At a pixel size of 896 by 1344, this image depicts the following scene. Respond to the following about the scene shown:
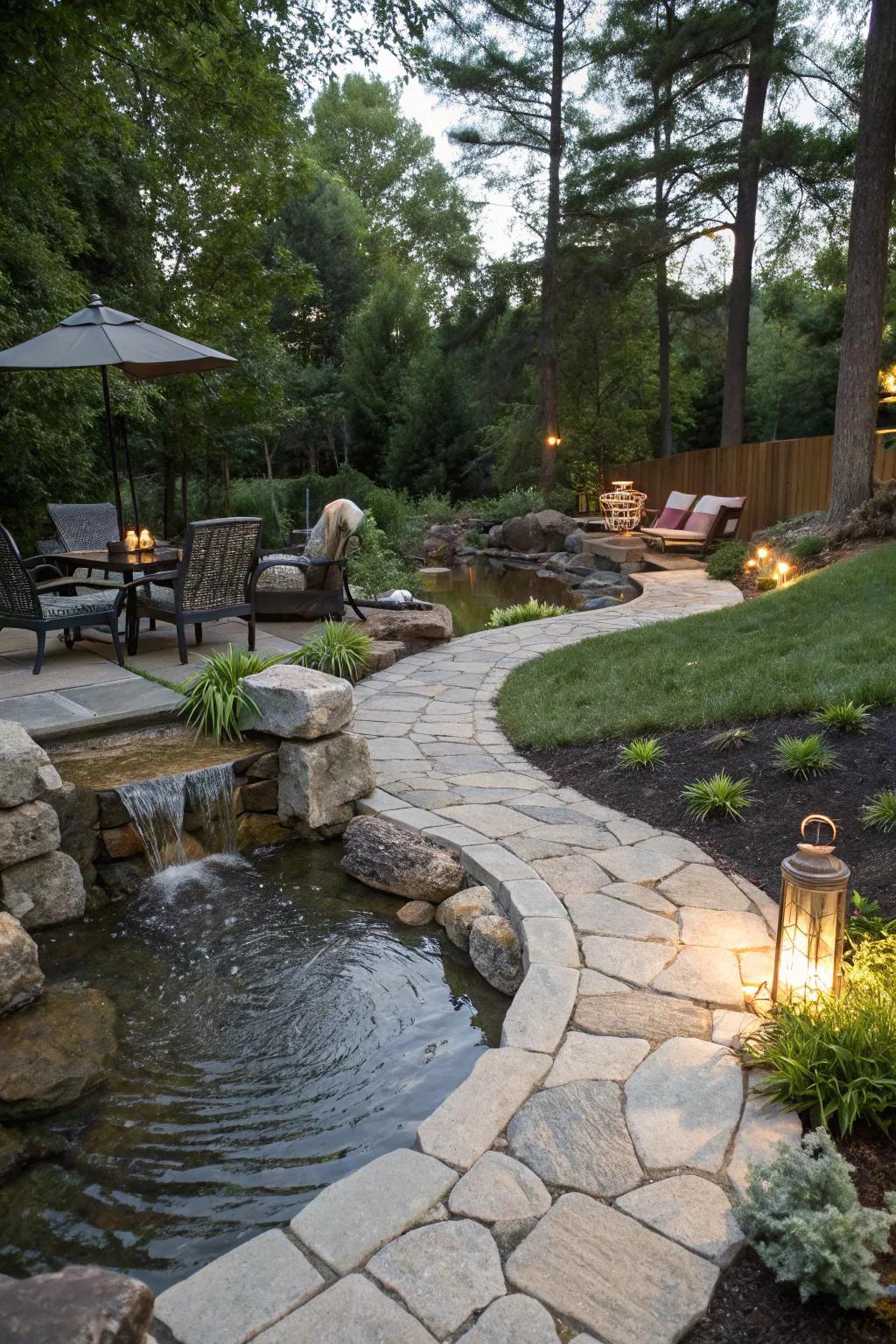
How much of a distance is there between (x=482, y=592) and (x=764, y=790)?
8.74 meters

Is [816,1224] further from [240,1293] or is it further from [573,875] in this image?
[573,875]

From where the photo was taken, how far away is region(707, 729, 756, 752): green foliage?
4469mm

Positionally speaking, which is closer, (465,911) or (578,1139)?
(578,1139)

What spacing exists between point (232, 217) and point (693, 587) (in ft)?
25.9

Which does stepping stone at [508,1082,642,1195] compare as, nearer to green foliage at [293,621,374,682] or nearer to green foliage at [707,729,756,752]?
green foliage at [707,729,756,752]

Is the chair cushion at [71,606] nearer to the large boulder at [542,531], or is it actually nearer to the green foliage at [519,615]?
the green foliage at [519,615]

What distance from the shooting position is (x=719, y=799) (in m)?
3.95

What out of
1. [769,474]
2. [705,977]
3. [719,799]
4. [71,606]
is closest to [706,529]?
[769,474]

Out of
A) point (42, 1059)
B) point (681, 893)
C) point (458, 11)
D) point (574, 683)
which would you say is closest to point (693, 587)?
point (574, 683)

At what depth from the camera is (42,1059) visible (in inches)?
104

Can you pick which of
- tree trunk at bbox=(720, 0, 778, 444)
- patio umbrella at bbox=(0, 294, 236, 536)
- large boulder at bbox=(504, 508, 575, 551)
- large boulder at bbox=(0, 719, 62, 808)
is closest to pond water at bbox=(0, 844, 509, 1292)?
large boulder at bbox=(0, 719, 62, 808)

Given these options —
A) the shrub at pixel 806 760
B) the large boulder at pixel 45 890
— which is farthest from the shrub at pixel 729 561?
the large boulder at pixel 45 890

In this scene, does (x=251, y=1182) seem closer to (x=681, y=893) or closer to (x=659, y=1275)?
(x=659, y=1275)

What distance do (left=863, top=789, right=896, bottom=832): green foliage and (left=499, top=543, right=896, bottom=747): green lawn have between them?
40.2 inches
